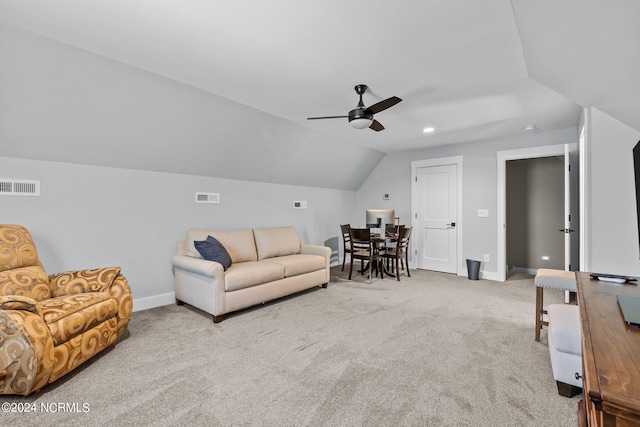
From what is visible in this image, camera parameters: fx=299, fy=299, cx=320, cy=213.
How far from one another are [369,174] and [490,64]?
4.14 metres

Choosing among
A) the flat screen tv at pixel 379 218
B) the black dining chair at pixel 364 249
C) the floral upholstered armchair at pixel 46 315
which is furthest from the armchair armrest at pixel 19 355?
the flat screen tv at pixel 379 218

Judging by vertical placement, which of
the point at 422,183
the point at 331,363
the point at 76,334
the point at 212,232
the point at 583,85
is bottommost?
the point at 331,363

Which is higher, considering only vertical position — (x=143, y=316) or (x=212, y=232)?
(x=212, y=232)

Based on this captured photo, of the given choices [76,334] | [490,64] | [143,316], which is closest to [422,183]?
[490,64]

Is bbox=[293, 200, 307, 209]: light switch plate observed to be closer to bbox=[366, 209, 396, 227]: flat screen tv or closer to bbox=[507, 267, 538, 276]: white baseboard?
bbox=[366, 209, 396, 227]: flat screen tv

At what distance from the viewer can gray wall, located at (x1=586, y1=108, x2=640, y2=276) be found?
2566mm

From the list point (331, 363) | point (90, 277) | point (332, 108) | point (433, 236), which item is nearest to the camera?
point (331, 363)

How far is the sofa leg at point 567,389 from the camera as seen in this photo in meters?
1.85

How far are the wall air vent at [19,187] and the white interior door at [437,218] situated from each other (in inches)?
221

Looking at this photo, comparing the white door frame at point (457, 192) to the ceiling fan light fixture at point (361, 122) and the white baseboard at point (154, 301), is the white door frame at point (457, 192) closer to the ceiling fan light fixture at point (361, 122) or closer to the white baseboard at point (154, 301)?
the ceiling fan light fixture at point (361, 122)

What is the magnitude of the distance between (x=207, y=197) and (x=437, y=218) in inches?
163

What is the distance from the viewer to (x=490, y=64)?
8.62 ft

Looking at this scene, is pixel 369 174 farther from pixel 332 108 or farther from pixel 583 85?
pixel 583 85

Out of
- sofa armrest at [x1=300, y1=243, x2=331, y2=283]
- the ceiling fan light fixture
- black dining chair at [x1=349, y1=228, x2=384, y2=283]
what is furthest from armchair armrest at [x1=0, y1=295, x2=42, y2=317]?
black dining chair at [x1=349, y1=228, x2=384, y2=283]
